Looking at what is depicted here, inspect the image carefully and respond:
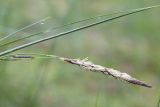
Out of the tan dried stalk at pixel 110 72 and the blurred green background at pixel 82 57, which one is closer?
the tan dried stalk at pixel 110 72

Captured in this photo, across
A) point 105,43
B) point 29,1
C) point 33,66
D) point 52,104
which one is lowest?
point 52,104

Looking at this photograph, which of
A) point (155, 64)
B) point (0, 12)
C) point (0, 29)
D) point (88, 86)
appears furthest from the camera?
point (155, 64)

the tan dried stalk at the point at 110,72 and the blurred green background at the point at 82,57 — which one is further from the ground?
the blurred green background at the point at 82,57

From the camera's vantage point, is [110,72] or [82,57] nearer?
[110,72]

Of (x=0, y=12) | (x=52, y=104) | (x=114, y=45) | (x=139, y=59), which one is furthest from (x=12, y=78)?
(x=139, y=59)

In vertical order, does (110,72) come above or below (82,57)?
below

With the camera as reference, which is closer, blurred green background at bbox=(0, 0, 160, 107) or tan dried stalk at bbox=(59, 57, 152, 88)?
tan dried stalk at bbox=(59, 57, 152, 88)

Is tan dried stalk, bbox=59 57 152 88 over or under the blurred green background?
under

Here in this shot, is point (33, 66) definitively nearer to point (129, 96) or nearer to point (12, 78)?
point (12, 78)
